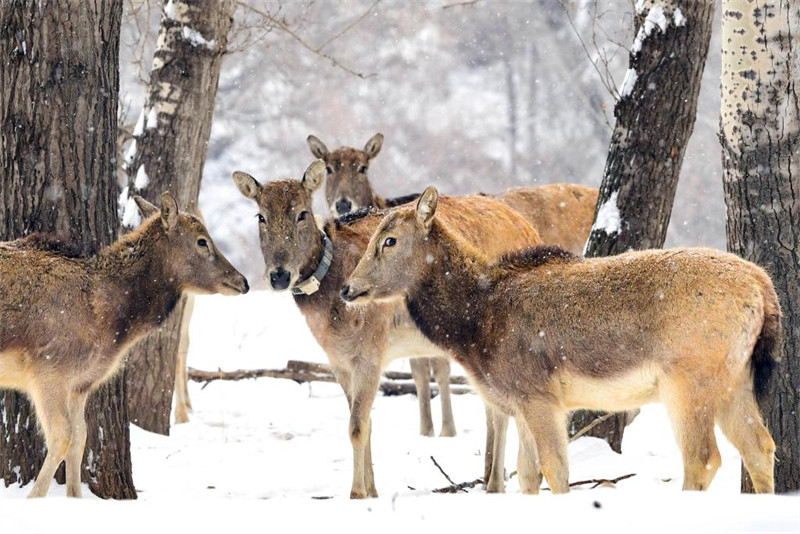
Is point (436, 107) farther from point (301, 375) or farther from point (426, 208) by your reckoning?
point (426, 208)

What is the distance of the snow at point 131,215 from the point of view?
33.2ft

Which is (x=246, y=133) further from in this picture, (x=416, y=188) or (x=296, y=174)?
(x=416, y=188)

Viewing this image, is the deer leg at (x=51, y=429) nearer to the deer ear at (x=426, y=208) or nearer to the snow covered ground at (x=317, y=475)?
the snow covered ground at (x=317, y=475)

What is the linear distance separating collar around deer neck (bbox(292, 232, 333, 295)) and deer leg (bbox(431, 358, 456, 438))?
3208mm

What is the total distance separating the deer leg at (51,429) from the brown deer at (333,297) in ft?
6.30

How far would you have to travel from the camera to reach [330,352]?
8.31m

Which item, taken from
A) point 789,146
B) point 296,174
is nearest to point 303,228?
A: point 789,146

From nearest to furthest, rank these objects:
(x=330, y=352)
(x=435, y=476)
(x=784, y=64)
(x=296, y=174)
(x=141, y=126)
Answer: (x=784, y=64), (x=330, y=352), (x=435, y=476), (x=141, y=126), (x=296, y=174)

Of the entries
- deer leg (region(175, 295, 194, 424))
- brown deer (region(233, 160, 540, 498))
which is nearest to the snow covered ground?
deer leg (region(175, 295, 194, 424))

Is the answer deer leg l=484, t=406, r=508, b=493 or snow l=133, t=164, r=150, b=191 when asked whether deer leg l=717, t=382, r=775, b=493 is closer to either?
deer leg l=484, t=406, r=508, b=493

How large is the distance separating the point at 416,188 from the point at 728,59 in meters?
29.5

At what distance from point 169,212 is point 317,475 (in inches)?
105

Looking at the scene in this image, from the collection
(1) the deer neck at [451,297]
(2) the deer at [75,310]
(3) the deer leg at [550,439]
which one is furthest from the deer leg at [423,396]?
(3) the deer leg at [550,439]

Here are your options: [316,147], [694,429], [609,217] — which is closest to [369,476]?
[609,217]
